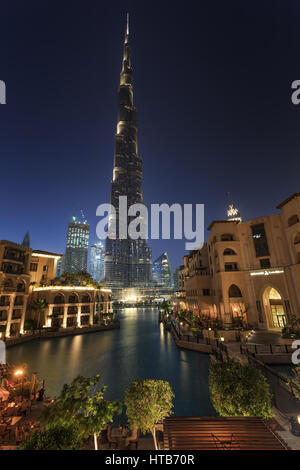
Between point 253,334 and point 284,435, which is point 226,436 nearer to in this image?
point 284,435

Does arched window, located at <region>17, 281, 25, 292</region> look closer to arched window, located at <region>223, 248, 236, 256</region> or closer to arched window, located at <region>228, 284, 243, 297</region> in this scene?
arched window, located at <region>228, 284, 243, 297</region>

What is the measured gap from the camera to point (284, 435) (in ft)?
30.1

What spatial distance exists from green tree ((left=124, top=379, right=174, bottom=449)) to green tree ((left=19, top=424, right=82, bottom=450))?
2584 millimetres

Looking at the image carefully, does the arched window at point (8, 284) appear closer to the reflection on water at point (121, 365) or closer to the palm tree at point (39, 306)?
the palm tree at point (39, 306)

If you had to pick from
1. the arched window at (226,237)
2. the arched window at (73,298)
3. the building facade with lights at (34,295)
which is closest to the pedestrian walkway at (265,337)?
the arched window at (226,237)

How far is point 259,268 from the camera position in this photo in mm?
36594

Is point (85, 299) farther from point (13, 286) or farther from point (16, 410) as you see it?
point (16, 410)

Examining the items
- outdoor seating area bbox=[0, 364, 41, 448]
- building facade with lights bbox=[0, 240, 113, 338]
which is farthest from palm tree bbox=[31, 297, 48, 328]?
outdoor seating area bbox=[0, 364, 41, 448]

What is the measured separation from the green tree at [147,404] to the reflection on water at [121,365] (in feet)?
27.7

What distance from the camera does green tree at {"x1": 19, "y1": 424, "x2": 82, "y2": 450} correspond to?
5718mm

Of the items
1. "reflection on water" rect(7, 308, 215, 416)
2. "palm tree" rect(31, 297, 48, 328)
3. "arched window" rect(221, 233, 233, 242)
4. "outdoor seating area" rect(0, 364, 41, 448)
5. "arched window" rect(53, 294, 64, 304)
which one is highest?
"arched window" rect(221, 233, 233, 242)
